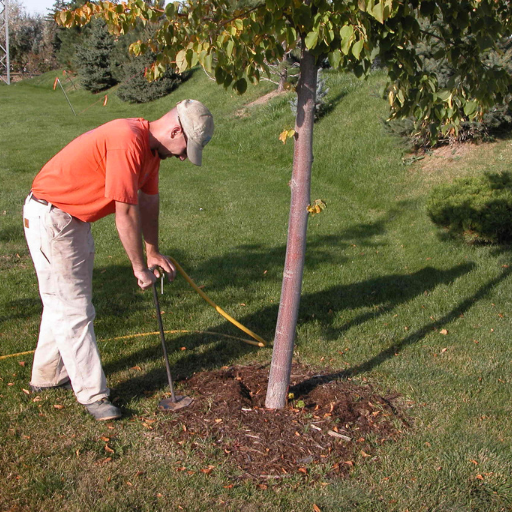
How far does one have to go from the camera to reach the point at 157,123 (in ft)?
11.7

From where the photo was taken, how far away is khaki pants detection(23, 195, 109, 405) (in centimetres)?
362

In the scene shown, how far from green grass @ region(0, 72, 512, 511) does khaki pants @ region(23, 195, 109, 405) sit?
34 centimetres

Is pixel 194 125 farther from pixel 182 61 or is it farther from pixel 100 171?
pixel 100 171

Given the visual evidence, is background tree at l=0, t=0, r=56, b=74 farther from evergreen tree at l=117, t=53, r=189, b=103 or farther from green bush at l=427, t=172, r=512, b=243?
green bush at l=427, t=172, r=512, b=243

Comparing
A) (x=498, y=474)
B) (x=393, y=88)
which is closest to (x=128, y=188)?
(x=393, y=88)

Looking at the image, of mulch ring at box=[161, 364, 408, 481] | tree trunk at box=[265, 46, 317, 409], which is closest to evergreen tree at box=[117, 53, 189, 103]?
mulch ring at box=[161, 364, 408, 481]

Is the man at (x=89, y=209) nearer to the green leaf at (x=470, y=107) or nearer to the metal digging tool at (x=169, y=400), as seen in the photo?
the metal digging tool at (x=169, y=400)

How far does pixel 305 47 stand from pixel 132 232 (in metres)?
1.48

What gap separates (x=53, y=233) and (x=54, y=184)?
0.29m

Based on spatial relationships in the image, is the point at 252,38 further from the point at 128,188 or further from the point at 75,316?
the point at 75,316

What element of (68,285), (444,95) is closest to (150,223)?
(68,285)

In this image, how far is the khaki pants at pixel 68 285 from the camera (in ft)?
11.9

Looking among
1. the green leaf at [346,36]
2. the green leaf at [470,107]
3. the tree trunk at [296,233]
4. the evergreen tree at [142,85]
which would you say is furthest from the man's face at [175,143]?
the evergreen tree at [142,85]

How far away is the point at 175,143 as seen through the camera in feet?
11.5
